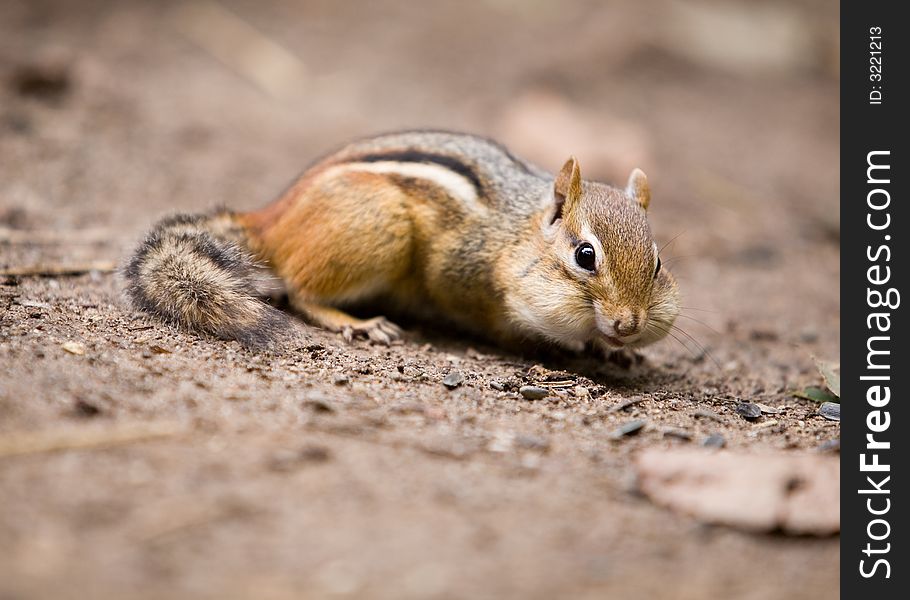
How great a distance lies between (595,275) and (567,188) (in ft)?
1.99

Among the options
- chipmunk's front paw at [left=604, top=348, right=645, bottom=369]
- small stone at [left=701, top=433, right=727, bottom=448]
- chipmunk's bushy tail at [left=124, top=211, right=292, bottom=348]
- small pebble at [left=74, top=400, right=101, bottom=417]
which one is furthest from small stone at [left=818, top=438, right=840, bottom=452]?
small pebble at [left=74, top=400, right=101, bottom=417]

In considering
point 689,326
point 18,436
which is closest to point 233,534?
point 18,436

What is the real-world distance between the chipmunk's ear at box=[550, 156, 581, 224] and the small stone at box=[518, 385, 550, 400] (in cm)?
103

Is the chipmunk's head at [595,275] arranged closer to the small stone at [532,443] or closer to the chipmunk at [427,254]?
the chipmunk at [427,254]

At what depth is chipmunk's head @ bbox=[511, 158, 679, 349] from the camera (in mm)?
4488

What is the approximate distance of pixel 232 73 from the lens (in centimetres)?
942

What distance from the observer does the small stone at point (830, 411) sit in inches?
177

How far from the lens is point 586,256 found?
182 inches

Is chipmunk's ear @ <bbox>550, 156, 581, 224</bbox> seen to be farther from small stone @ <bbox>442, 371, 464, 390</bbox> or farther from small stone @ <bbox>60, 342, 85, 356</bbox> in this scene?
small stone @ <bbox>60, 342, 85, 356</bbox>

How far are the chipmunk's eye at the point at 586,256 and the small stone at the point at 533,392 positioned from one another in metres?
0.68
